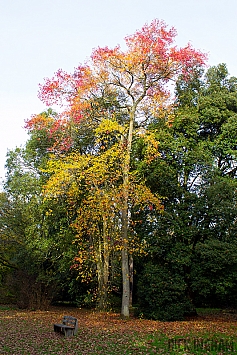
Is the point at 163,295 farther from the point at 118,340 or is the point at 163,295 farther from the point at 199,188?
the point at 118,340

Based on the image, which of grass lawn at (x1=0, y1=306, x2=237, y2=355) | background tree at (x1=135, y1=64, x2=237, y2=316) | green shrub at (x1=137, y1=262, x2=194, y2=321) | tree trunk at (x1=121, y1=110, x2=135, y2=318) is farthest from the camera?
tree trunk at (x1=121, y1=110, x2=135, y2=318)

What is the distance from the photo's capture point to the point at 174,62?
1639 centimetres

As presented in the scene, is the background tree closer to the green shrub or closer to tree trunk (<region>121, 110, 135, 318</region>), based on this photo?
the green shrub

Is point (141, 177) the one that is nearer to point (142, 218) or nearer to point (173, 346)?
point (142, 218)

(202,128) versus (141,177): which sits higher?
(202,128)

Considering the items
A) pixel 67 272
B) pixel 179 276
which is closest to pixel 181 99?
pixel 179 276

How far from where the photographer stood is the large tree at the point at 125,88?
628 inches

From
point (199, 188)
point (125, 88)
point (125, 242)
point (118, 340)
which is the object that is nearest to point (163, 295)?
point (125, 242)

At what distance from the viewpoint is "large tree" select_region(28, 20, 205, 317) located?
16.0m

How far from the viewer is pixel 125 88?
658 inches

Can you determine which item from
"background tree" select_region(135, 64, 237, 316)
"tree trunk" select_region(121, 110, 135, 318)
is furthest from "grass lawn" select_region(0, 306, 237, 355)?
"background tree" select_region(135, 64, 237, 316)

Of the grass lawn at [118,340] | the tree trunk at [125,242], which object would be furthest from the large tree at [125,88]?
the grass lawn at [118,340]

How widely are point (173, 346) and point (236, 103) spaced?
12.1 meters

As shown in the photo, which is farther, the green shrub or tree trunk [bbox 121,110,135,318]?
tree trunk [bbox 121,110,135,318]
